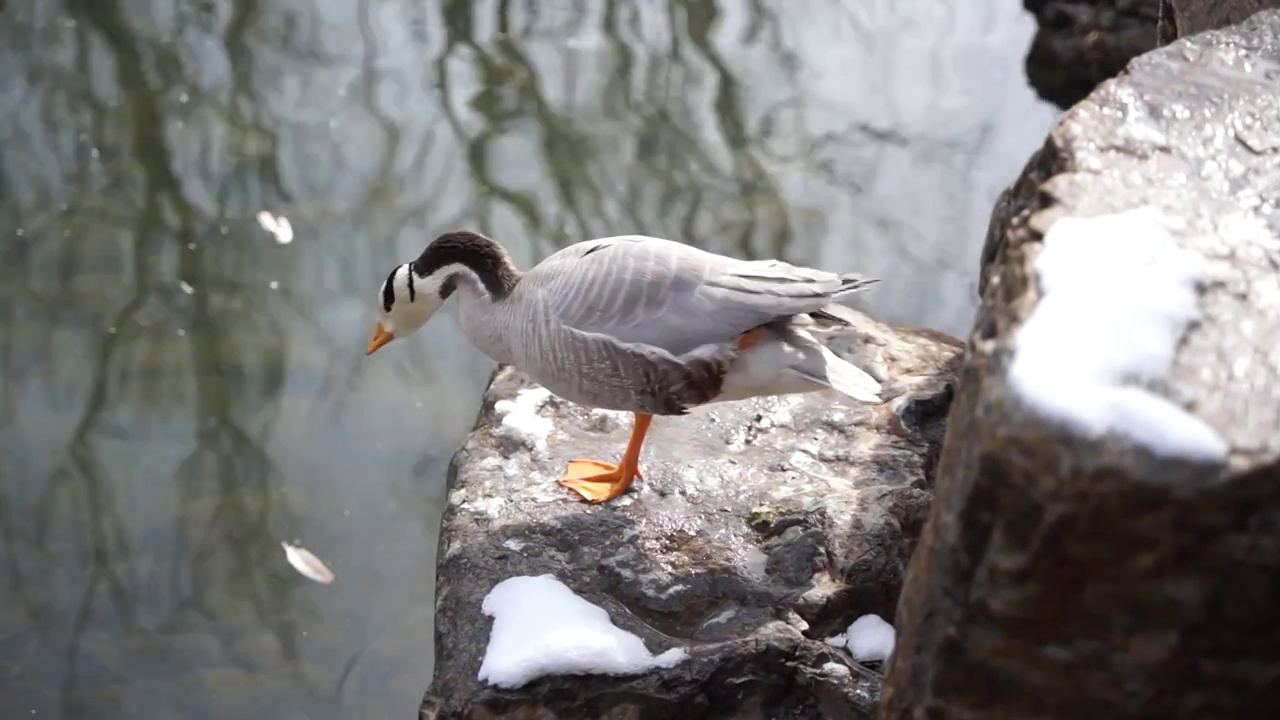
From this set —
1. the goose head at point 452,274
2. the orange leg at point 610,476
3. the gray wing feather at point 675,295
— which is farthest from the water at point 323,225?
the gray wing feather at point 675,295

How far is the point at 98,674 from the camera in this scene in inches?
125

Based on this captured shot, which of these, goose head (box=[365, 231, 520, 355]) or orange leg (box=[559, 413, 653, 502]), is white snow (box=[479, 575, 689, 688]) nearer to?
orange leg (box=[559, 413, 653, 502])

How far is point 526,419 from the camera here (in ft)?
9.57

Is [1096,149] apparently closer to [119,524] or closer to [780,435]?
[780,435]

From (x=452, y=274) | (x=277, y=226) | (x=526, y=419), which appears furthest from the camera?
(x=277, y=226)

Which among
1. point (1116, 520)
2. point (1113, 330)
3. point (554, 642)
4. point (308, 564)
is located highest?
point (1113, 330)

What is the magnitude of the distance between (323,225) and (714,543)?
2755mm

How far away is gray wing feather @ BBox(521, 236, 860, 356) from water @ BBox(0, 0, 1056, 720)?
52.1 inches

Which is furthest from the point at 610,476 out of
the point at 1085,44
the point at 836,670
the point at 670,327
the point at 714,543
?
the point at 1085,44

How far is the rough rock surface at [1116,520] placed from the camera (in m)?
1.28

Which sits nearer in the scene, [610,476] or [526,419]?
[610,476]

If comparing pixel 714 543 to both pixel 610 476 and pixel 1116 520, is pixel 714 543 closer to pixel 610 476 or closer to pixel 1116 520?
pixel 610 476

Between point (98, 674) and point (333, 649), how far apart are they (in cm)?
61

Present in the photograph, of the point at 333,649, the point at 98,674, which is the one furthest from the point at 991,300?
the point at 98,674
